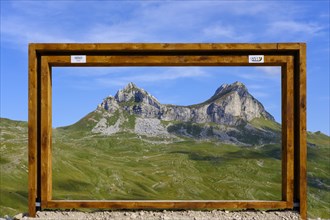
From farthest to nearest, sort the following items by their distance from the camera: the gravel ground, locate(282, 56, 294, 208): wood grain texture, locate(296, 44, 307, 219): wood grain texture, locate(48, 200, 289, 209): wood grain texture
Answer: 1. locate(282, 56, 294, 208): wood grain texture
2. locate(296, 44, 307, 219): wood grain texture
3. the gravel ground
4. locate(48, 200, 289, 209): wood grain texture

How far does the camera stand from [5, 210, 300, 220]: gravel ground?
15.3 m

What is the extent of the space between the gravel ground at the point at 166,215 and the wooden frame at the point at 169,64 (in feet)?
0.90

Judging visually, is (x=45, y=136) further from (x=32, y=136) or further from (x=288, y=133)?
(x=288, y=133)

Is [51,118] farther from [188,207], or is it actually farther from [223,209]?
[223,209]

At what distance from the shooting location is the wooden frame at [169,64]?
1538 centimetres

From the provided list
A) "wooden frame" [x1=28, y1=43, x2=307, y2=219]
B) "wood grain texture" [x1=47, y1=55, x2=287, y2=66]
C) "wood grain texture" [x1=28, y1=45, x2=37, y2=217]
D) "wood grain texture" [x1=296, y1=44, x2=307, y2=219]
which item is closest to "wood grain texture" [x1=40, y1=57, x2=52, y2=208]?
"wooden frame" [x1=28, y1=43, x2=307, y2=219]

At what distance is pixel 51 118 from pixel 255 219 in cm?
749

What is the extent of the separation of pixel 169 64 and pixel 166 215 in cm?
495

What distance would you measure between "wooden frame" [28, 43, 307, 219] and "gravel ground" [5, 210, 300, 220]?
0.90 ft

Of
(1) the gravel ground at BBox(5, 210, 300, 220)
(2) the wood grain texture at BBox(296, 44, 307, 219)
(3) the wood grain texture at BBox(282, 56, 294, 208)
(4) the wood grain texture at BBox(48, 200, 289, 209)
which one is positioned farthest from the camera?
(3) the wood grain texture at BBox(282, 56, 294, 208)

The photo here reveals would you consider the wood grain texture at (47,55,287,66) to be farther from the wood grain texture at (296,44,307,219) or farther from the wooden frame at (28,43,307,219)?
the wood grain texture at (296,44,307,219)

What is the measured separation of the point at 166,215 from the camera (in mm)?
15359

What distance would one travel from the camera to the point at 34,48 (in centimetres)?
1563

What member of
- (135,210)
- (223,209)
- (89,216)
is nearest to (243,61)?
(223,209)
